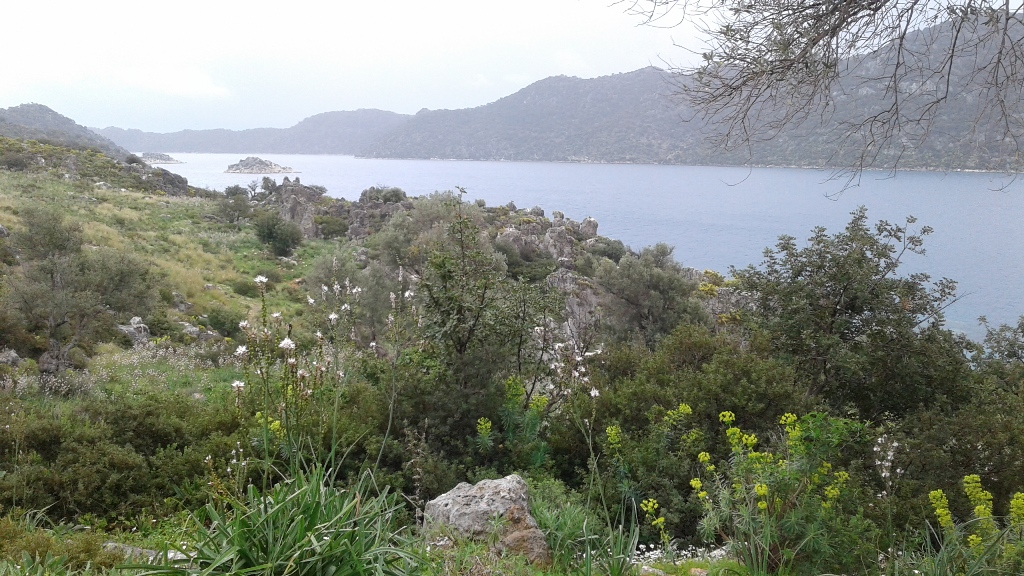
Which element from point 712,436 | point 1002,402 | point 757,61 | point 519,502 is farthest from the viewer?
point 1002,402

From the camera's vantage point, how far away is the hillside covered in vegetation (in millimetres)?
2699

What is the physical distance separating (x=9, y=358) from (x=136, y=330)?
4010mm

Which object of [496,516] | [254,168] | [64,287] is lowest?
[64,287]

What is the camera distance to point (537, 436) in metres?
5.52

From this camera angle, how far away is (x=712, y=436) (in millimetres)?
5102

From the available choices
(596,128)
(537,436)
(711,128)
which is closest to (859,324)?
(711,128)

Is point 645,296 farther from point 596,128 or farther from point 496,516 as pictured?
point 596,128

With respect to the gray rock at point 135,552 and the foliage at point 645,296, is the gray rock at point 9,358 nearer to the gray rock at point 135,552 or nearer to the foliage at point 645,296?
the gray rock at point 135,552

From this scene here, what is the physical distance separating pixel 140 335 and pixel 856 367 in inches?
671

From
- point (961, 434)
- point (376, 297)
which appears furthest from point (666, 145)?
point (961, 434)

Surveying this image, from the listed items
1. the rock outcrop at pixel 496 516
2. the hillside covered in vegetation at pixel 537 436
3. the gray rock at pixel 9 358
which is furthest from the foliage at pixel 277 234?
the rock outcrop at pixel 496 516

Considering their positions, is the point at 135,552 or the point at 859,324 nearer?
the point at 135,552

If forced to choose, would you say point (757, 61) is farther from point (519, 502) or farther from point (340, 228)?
point (340, 228)

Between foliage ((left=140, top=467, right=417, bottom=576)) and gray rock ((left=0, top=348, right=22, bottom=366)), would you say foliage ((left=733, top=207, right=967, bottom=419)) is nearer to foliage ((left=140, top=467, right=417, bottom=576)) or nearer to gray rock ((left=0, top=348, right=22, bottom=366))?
foliage ((left=140, top=467, right=417, bottom=576))
